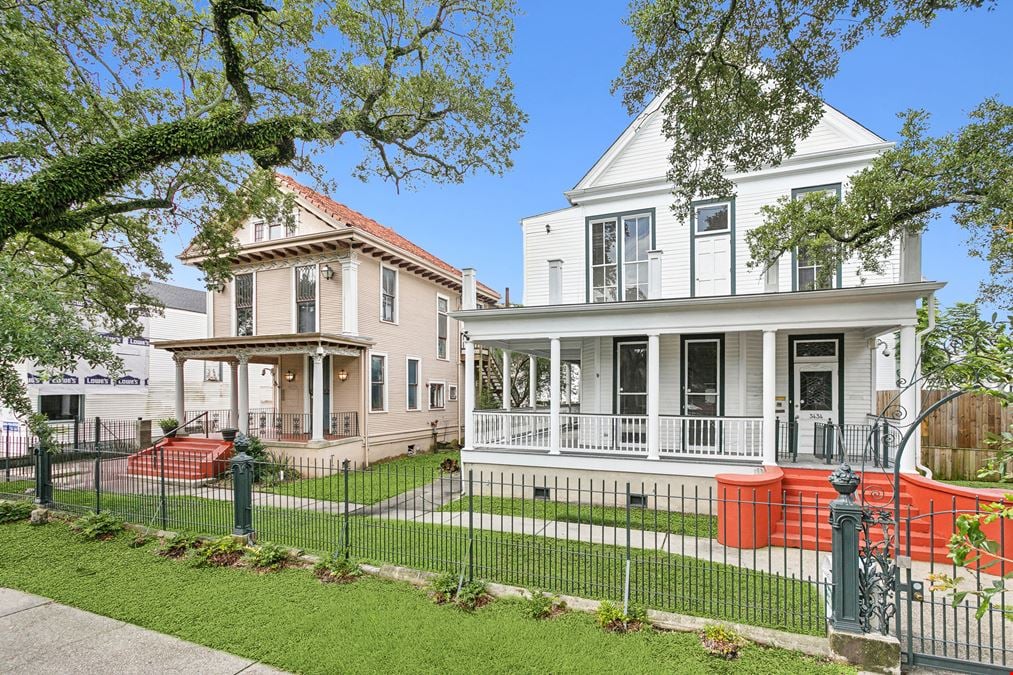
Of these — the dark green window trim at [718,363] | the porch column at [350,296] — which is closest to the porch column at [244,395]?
the porch column at [350,296]

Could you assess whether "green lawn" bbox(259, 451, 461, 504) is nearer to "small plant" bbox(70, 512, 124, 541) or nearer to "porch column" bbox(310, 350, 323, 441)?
"porch column" bbox(310, 350, 323, 441)

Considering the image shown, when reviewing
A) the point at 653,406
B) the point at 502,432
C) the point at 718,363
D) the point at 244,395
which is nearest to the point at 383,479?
the point at 502,432

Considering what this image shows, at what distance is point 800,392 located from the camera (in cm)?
1099

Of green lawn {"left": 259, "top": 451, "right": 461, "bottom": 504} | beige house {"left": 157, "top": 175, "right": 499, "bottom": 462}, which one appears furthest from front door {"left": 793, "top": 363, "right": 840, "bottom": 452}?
beige house {"left": 157, "top": 175, "right": 499, "bottom": 462}

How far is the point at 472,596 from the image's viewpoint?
5.37 m

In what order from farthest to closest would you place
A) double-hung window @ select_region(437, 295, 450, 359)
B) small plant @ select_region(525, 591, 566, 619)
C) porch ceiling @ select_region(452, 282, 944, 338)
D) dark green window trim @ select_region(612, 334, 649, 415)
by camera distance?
double-hung window @ select_region(437, 295, 450, 359)
dark green window trim @ select_region(612, 334, 649, 415)
porch ceiling @ select_region(452, 282, 944, 338)
small plant @ select_region(525, 591, 566, 619)

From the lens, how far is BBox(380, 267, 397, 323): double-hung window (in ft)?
54.9

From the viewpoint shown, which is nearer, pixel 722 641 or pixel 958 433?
pixel 722 641

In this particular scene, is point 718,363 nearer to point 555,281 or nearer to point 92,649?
point 555,281

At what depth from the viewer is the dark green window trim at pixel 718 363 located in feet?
36.9

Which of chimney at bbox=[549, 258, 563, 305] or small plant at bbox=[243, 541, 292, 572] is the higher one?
chimney at bbox=[549, 258, 563, 305]

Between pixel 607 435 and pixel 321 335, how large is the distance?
324 inches

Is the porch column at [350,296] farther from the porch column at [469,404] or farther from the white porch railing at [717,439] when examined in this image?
the white porch railing at [717,439]

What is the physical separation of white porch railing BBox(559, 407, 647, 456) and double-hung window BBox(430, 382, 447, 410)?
8638 millimetres
